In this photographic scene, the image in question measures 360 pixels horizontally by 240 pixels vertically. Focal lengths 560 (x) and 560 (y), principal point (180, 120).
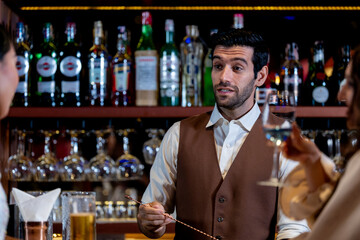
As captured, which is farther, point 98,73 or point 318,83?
point 318,83

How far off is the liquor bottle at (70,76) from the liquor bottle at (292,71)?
0.92 m

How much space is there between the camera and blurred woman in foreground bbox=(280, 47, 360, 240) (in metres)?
0.96

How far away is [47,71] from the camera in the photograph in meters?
2.46

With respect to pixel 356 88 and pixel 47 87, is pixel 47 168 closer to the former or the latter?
pixel 47 87

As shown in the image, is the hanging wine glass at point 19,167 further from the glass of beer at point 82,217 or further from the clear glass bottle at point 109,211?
the glass of beer at point 82,217

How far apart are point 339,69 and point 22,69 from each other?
1.44 meters

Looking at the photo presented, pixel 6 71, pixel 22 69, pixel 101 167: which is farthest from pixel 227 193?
pixel 22 69

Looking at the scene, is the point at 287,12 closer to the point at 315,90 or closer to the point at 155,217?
the point at 315,90

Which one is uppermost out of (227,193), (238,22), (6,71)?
(238,22)

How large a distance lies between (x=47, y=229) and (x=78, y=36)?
133 centimetres

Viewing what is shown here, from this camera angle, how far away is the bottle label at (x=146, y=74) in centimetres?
240

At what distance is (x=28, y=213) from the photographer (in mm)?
1479

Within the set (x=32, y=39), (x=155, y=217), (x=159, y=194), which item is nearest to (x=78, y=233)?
(x=155, y=217)

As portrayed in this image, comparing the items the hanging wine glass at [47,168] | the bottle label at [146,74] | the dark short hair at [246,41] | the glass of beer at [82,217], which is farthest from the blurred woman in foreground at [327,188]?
the hanging wine glass at [47,168]
